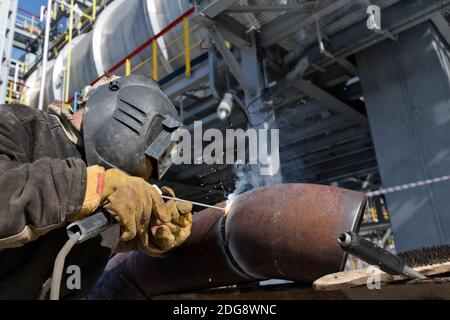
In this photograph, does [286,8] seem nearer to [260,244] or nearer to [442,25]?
[442,25]

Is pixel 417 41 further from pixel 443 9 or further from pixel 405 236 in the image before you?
pixel 405 236

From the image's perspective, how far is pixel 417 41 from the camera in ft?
12.3

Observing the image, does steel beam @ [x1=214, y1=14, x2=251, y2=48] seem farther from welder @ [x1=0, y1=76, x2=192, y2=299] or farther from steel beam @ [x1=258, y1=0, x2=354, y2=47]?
welder @ [x1=0, y1=76, x2=192, y2=299]

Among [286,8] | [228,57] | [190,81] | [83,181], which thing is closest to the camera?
[83,181]

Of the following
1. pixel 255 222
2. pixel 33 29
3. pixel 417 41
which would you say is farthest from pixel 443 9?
pixel 33 29

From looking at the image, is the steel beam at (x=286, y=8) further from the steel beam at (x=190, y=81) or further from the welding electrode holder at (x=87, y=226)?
the welding electrode holder at (x=87, y=226)

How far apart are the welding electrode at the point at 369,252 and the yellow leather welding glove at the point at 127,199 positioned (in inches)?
27.3

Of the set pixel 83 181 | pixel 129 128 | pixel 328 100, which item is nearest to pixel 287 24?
pixel 328 100

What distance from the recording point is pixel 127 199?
131 cm

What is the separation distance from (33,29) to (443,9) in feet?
36.6

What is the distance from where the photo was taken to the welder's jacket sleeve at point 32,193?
3.41 feet

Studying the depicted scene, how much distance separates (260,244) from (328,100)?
379 cm
